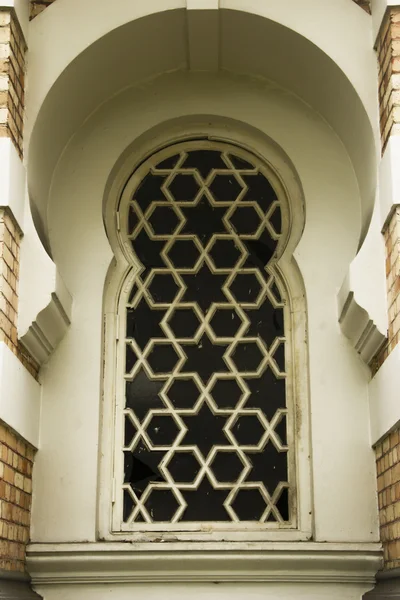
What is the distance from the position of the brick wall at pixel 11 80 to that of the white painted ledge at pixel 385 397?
2157 millimetres

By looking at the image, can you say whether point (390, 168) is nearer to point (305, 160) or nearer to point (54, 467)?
point (305, 160)

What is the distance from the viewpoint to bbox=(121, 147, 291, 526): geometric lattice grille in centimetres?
554

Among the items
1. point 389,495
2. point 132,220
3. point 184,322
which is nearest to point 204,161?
point 132,220

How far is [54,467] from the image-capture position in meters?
5.42

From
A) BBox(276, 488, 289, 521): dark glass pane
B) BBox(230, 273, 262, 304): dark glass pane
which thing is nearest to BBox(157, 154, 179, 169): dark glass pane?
BBox(230, 273, 262, 304): dark glass pane

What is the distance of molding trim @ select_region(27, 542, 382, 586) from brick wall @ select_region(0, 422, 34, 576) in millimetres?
149

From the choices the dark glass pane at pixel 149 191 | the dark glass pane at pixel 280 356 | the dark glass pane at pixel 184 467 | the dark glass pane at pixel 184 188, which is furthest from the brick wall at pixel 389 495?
the dark glass pane at pixel 149 191

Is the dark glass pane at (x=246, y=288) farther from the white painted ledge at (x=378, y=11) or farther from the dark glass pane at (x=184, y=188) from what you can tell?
the white painted ledge at (x=378, y=11)

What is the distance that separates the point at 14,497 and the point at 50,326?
92 centimetres

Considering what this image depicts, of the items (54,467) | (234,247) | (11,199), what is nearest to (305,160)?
(234,247)

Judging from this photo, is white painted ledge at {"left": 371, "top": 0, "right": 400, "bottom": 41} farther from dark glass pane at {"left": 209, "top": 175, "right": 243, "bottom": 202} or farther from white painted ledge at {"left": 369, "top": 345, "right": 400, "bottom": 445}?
white painted ledge at {"left": 369, "top": 345, "right": 400, "bottom": 445}

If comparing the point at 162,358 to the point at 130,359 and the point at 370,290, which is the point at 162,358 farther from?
the point at 370,290

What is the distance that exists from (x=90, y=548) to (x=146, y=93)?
2.67 meters

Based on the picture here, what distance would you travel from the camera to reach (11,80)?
5.09 meters
